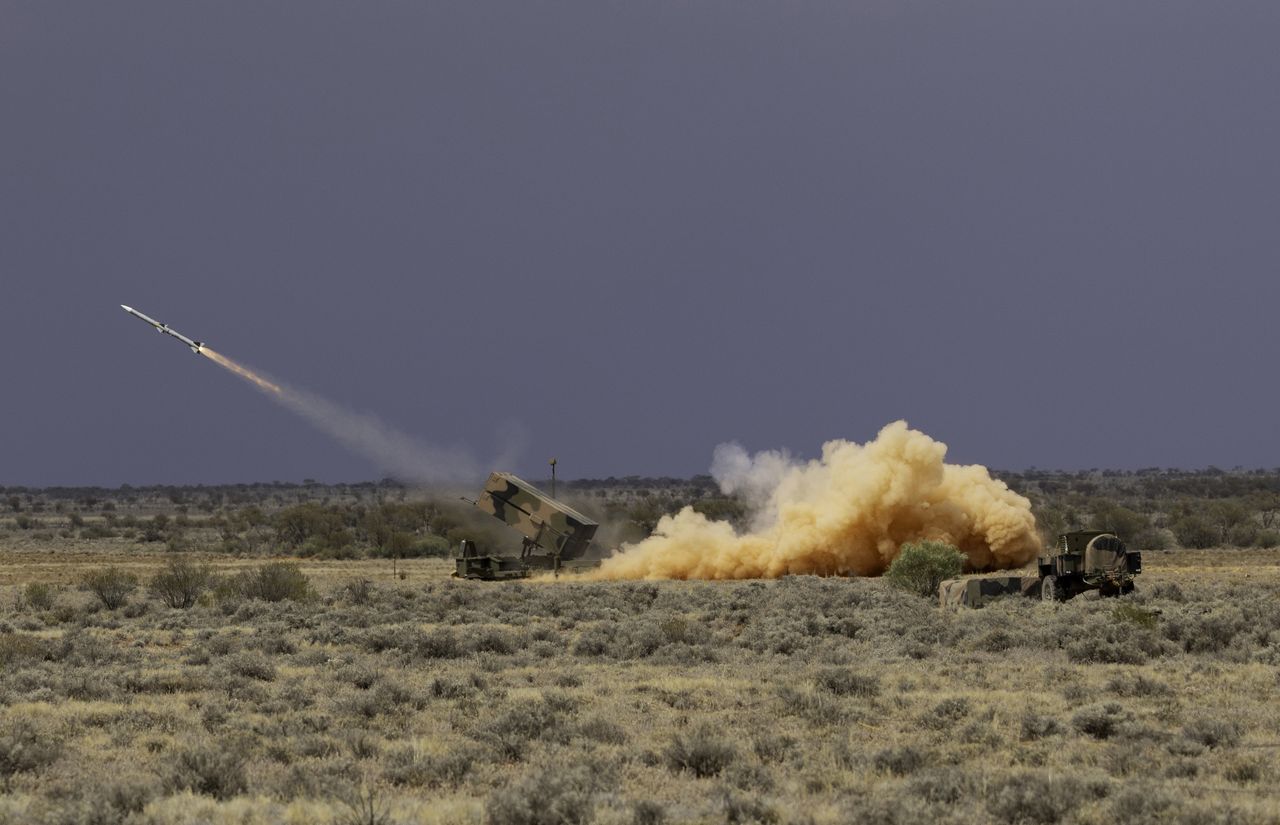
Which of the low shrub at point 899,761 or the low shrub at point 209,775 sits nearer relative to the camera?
the low shrub at point 209,775

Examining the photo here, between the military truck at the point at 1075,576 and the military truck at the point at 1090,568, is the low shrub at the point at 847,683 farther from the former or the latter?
the military truck at the point at 1090,568

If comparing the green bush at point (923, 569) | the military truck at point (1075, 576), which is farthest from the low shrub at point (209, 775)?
the green bush at point (923, 569)

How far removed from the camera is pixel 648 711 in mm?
18938

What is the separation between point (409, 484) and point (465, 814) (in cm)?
3645

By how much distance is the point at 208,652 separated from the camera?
81.9 feet

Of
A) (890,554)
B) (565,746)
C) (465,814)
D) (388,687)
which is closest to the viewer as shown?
(465,814)

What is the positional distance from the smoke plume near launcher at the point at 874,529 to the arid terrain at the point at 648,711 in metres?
10.4

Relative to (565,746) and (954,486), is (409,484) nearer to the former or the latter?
(954,486)

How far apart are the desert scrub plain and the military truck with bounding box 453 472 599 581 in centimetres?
1121

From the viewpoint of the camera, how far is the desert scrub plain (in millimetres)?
12977

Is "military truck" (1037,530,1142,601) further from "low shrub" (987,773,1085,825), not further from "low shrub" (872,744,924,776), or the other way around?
"low shrub" (987,773,1085,825)

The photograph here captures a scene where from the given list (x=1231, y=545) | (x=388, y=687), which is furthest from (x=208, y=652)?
(x=1231, y=545)

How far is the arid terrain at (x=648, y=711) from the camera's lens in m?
13.0

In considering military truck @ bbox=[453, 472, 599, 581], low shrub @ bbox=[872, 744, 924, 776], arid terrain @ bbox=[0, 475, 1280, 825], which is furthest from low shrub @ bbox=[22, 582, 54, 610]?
low shrub @ bbox=[872, 744, 924, 776]
